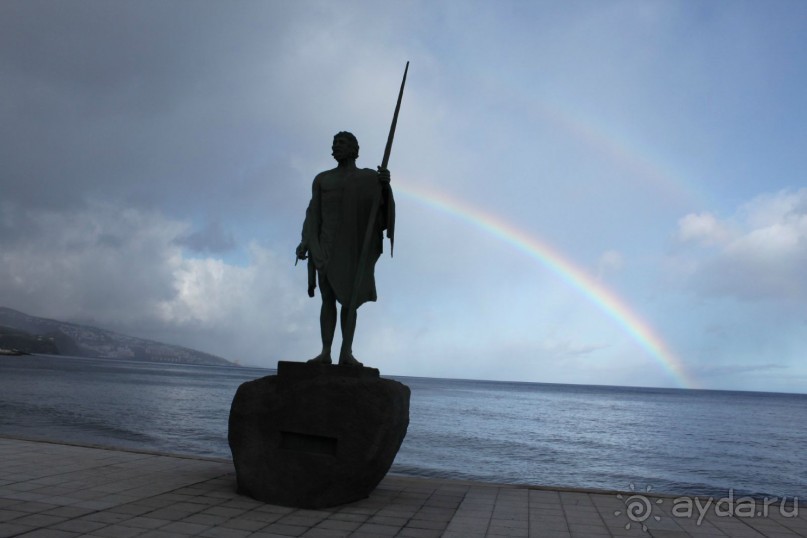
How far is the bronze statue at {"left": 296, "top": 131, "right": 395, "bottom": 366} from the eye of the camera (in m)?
7.65

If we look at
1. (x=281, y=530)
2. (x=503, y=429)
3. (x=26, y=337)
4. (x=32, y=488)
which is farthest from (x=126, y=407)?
(x=26, y=337)

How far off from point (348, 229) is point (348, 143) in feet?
3.55

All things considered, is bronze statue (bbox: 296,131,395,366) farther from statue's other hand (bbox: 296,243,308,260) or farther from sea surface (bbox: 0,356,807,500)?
sea surface (bbox: 0,356,807,500)

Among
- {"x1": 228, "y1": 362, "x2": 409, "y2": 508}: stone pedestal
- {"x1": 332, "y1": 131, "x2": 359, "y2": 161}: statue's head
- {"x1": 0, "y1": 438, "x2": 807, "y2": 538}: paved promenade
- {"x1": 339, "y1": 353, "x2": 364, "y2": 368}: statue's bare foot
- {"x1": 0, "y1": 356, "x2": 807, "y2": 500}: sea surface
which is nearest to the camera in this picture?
{"x1": 0, "y1": 438, "x2": 807, "y2": 538}: paved promenade

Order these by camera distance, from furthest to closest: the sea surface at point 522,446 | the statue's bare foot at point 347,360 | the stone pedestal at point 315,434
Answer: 1. the sea surface at point 522,446
2. the statue's bare foot at point 347,360
3. the stone pedestal at point 315,434

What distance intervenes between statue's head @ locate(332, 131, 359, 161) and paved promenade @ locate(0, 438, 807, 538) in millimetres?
4096

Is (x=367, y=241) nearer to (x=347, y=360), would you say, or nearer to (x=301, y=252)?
(x=301, y=252)

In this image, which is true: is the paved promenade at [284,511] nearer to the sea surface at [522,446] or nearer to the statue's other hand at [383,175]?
the statue's other hand at [383,175]

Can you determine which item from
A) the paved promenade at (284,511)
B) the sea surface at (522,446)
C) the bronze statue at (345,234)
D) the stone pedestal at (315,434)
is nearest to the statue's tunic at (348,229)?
the bronze statue at (345,234)

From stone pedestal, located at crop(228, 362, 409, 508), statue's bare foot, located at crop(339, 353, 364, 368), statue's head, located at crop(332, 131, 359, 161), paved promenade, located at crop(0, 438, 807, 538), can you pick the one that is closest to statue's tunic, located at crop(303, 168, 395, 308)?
statue's head, located at crop(332, 131, 359, 161)

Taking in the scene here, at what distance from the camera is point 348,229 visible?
7.86 m

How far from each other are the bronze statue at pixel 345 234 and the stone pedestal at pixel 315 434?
0.71 metres

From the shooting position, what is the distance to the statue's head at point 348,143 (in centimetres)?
795

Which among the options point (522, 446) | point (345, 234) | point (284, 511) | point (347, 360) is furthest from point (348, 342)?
point (522, 446)
